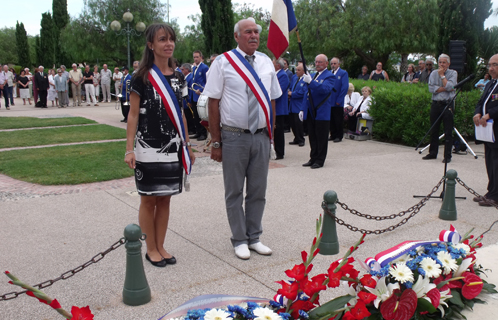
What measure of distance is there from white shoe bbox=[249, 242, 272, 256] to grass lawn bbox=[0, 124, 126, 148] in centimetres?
849

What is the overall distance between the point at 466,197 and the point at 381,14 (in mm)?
25954

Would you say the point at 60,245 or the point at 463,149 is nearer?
the point at 60,245

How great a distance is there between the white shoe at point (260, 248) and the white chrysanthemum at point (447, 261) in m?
1.66

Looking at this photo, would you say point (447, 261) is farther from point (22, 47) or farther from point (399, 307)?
point (22, 47)

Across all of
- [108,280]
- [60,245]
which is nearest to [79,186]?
[60,245]

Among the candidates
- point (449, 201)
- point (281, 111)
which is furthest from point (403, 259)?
point (281, 111)

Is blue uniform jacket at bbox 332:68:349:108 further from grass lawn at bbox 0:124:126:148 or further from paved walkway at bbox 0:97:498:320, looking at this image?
grass lawn at bbox 0:124:126:148

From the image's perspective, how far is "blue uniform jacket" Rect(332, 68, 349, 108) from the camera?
11.3 metres

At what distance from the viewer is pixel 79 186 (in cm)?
732

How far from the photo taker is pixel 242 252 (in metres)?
4.47

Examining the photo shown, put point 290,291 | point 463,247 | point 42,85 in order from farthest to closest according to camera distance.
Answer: point 42,85 → point 463,247 → point 290,291

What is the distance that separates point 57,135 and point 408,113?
30.0 feet

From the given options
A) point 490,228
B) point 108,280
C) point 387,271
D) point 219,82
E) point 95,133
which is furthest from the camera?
point 95,133

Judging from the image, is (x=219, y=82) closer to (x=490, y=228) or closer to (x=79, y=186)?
(x=490, y=228)
